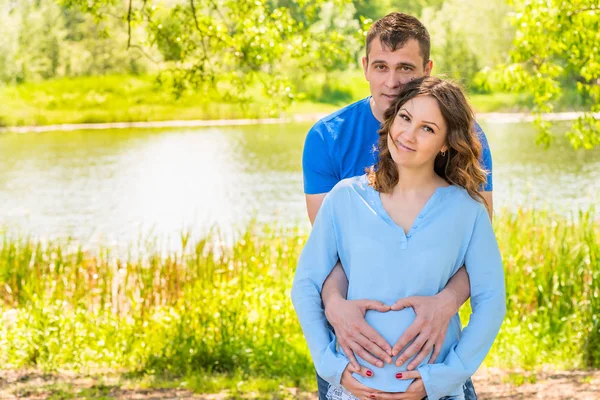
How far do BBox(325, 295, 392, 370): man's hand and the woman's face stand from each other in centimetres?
41

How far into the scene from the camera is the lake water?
44.0 feet

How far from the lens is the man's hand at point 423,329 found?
2072mm

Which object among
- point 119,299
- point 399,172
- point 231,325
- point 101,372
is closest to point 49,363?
point 101,372

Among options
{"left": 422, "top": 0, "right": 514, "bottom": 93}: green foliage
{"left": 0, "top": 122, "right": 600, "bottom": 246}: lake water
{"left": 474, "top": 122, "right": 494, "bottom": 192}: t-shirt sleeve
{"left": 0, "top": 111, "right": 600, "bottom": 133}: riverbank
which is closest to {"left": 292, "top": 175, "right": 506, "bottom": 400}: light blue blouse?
{"left": 474, "top": 122, "right": 494, "bottom": 192}: t-shirt sleeve

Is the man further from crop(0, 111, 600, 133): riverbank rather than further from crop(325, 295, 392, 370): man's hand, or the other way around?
crop(0, 111, 600, 133): riverbank

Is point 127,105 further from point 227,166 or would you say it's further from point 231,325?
point 231,325

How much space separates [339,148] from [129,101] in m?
38.9

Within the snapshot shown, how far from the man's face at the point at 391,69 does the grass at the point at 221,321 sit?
2.79 m

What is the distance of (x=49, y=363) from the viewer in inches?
205

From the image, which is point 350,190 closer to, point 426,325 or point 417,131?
point 417,131

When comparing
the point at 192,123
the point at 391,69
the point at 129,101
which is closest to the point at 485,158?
the point at 391,69

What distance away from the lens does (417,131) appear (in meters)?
2.15

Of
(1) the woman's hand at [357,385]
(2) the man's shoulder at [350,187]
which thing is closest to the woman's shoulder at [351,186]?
(2) the man's shoulder at [350,187]

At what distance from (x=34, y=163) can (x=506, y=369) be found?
19875 millimetres
